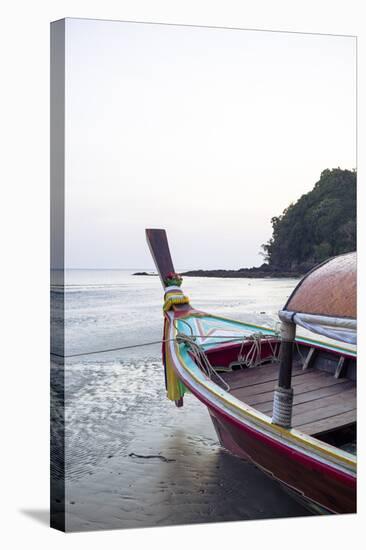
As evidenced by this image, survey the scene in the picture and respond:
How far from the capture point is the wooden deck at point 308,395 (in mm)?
2534

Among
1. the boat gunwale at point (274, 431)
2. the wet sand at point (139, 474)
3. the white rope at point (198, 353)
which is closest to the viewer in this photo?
the boat gunwale at point (274, 431)

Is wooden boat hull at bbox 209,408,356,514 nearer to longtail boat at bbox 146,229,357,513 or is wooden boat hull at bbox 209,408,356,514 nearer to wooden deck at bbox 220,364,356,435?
longtail boat at bbox 146,229,357,513

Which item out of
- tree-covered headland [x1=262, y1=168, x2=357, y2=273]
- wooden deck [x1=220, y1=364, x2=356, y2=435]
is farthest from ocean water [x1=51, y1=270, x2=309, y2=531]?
wooden deck [x1=220, y1=364, x2=356, y2=435]

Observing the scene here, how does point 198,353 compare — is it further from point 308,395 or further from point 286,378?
point 286,378

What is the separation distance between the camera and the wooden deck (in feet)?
8.31

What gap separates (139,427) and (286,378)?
81 centimetres

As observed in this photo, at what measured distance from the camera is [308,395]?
2828mm

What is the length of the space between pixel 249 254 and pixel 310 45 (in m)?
0.87

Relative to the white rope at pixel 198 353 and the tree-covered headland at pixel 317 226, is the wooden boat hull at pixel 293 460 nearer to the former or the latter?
the white rope at pixel 198 353

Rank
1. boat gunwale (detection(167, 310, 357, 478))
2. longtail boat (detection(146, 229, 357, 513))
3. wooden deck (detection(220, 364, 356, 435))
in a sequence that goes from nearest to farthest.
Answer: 1. boat gunwale (detection(167, 310, 357, 478))
2. longtail boat (detection(146, 229, 357, 513))
3. wooden deck (detection(220, 364, 356, 435))

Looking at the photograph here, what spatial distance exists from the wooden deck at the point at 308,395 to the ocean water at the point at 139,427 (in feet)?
0.76

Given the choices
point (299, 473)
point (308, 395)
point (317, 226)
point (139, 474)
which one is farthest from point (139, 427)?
point (317, 226)

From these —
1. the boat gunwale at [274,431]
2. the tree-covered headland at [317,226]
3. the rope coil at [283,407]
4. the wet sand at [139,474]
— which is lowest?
the wet sand at [139,474]

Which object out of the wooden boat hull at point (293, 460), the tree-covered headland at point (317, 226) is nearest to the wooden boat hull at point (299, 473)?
the wooden boat hull at point (293, 460)
